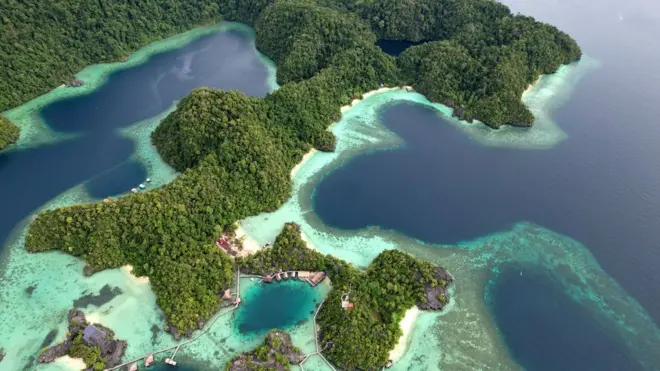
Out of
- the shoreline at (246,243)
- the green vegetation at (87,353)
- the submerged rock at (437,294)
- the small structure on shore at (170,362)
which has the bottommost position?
the green vegetation at (87,353)

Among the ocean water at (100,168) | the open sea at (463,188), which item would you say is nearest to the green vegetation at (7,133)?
the ocean water at (100,168)

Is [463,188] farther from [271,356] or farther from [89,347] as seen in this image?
[89,347]

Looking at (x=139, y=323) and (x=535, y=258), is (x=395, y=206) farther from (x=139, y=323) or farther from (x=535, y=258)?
(x=139, y=323)

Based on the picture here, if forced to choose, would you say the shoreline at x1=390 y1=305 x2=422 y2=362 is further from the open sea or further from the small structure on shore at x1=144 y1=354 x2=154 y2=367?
the small structure on shore at x1=144 y1=354 x2=154 y2=367

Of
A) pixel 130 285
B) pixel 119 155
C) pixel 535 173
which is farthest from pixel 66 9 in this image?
pixel 535 173

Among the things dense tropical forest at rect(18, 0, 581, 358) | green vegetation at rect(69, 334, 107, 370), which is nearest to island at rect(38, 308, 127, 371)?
green vegetation at rect(69, 334, 107, 370)

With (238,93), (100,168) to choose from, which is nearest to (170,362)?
(100,168)

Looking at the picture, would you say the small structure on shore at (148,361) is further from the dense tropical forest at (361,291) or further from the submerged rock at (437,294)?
the submerged rock at (437,294)
